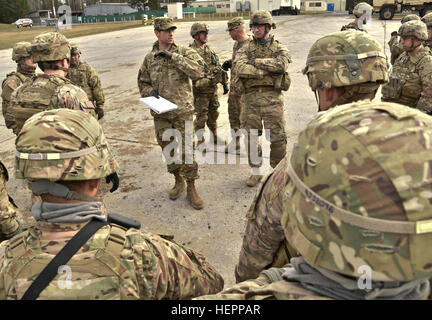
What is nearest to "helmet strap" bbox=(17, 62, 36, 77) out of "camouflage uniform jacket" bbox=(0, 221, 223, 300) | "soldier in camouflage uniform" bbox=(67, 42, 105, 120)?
"soldier in camouflage uniform" bbox=(67, 42, 105, 120)

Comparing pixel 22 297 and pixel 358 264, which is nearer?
pixel 358 264

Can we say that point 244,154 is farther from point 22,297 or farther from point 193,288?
point 22,297

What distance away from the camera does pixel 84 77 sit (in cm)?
522

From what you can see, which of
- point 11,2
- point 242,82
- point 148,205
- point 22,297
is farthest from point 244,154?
point 11,2

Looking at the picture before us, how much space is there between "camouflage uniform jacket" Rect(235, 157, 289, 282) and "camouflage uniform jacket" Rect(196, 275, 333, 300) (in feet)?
1.42

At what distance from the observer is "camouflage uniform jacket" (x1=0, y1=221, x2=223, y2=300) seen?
48.7 inches

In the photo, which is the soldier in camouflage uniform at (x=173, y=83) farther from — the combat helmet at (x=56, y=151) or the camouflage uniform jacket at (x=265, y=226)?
the combat helmet at (x=56, y=151)

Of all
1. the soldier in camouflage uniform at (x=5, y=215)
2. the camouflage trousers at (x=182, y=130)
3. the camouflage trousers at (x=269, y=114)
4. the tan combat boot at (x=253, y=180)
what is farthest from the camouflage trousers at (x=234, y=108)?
the soldier in camouflage uniform at (x=5, y=215)

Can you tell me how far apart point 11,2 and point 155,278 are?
57.2 m

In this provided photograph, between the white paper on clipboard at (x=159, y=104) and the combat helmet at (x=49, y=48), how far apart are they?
94 cm

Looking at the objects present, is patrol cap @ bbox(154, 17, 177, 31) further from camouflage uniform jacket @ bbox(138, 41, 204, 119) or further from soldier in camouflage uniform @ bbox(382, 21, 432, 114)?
soldier in camouflage uniform @ bbox(382, 21, 432, 114)

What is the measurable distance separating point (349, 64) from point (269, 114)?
7.37ft

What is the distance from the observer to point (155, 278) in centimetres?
140

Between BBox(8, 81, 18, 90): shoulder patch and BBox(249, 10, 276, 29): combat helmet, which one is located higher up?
BBox(249, 10, 276, 29): combat helmet
